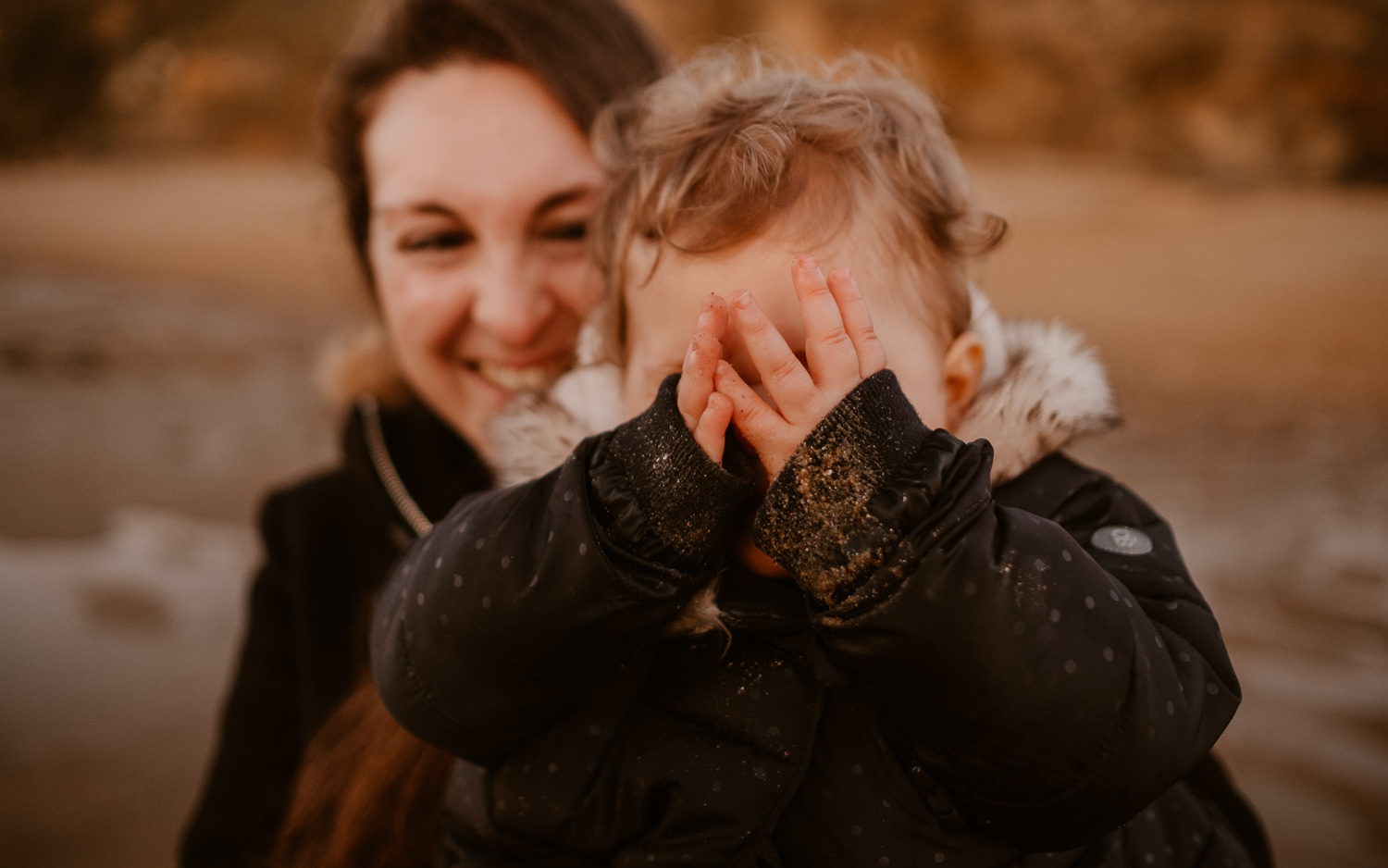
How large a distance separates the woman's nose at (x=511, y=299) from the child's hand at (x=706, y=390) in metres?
0.59

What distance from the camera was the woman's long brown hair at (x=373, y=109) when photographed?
51.7 inches

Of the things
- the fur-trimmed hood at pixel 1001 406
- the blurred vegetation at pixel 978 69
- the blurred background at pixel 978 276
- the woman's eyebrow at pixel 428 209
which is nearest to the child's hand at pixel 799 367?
the fur-trimmed hood at pixel 1001 406

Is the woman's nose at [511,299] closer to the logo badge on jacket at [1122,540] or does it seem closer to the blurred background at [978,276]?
the blurred background at [978,276]

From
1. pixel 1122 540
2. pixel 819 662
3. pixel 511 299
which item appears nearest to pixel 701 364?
pixel 819 662

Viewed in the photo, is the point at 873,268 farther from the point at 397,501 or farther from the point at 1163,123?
the point at 1163,123

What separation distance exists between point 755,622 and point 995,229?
0.63 metres

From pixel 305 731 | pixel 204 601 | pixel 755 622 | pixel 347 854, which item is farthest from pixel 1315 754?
A: pixel 204 601

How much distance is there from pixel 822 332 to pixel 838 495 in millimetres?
162

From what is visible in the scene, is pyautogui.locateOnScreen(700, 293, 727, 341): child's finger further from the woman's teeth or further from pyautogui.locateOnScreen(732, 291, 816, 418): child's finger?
the woman's teeth

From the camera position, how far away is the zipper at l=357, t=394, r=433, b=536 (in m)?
1.38

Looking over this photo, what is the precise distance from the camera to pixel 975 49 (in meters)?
4.15

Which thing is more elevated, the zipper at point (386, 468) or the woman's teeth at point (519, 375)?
the woman's teeth at point (519, 375)

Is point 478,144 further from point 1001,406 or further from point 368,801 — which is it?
point 368,801

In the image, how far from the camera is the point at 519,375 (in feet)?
4.65
